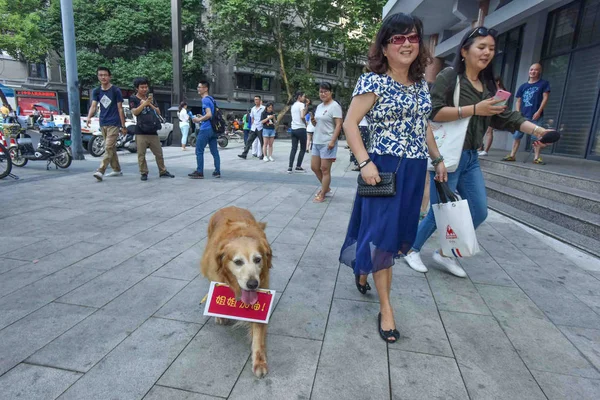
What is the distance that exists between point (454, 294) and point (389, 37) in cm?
223

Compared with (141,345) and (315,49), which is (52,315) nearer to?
(141,345)

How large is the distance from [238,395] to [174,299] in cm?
122

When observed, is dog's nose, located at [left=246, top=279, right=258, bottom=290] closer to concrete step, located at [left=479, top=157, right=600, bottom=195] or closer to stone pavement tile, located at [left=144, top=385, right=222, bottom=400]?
stone pavement tile, located at [left=144, top=385, right=222, bottom=400]

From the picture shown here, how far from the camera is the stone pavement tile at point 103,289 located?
281cm

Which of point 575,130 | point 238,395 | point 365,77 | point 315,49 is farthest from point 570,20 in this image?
point 315,49

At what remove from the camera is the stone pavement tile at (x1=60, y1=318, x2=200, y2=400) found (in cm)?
191

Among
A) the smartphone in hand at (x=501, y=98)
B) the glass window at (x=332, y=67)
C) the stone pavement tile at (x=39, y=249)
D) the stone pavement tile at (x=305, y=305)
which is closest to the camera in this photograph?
the stone pavement tile at (x=305, y=305)

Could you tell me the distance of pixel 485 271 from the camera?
371 cm

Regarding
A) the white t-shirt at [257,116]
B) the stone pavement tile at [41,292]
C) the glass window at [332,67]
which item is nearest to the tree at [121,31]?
the glass window at [332,67]

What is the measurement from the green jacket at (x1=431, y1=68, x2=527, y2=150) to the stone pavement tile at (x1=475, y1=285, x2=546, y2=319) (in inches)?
54.2

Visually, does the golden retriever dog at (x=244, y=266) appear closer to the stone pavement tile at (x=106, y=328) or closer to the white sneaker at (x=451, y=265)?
the stone pavement tile at (x=106, y=328)

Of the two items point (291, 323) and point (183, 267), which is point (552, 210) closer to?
point (291, 323)

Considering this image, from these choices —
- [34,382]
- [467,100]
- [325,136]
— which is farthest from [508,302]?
[325,136]

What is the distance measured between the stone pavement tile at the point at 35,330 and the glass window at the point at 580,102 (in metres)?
10.4
